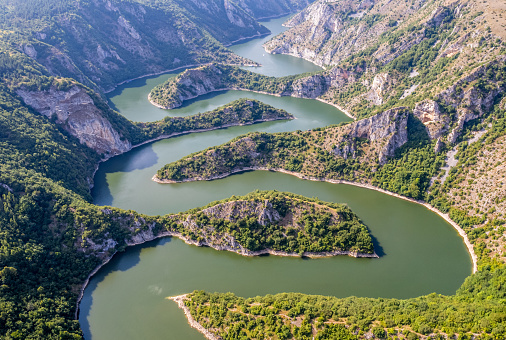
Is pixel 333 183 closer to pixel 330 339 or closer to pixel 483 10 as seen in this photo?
pixel 330 339

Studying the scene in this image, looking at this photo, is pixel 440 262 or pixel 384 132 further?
pixel 384 132

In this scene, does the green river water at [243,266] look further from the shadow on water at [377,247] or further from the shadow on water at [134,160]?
the shadow on water at [134,160]

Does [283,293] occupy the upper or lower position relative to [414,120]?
lower

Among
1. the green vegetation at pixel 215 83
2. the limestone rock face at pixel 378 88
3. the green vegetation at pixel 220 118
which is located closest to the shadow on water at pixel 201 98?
the green vegetation at pixel 215 83

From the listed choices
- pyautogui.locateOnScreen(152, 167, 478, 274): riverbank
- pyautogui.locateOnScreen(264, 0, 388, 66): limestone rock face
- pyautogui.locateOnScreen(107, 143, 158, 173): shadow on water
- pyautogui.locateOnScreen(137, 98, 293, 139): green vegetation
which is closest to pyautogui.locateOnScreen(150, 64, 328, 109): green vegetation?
pyautogui.locateOnScreen(137, 98, 293, 139): green vegetation

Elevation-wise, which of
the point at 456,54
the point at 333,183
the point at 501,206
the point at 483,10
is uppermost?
the point at 483,10

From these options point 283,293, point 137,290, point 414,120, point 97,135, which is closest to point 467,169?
point 414,120
